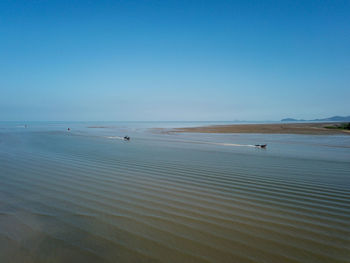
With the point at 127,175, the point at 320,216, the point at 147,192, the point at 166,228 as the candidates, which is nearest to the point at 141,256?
the point at 166,228

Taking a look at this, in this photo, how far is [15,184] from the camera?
7.30 metres

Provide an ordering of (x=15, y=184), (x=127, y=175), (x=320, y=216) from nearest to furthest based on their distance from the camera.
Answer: (x=320, y=216) → (x=15, y=184) → (x=127, y=175)

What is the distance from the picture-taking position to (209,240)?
385 cm

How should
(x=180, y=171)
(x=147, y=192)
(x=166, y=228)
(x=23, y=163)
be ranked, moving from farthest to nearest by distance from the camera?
(x=23, y=163) < (x=180, y=171) < (x=147, y=192) < (x=166, y=228)

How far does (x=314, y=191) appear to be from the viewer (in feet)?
21.7

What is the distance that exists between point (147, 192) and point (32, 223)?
297 cm

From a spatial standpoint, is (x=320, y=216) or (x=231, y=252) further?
(x=320, y=216)

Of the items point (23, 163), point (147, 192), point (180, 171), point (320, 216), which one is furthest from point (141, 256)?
point (23, 163)

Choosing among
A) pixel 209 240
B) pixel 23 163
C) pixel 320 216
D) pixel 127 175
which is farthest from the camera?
pixel 23 163

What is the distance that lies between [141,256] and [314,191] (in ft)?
19.0

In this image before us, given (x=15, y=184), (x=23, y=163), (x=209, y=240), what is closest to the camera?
(x=209, y=240)

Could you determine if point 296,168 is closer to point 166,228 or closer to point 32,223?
point 166,228

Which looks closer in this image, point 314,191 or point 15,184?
point 314,191

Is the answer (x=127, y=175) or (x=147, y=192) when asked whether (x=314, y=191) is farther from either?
(x=127, y=175)
